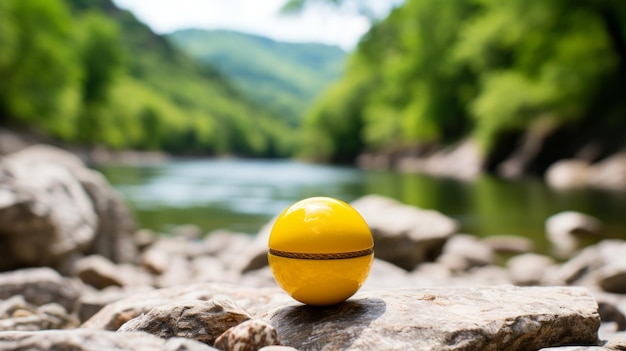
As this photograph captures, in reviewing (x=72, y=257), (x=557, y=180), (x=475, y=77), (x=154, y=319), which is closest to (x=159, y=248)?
(x=72, y=257)

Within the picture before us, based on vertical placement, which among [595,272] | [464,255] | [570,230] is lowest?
[570,230]

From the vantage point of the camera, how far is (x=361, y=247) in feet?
10.1

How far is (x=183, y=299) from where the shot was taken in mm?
3670

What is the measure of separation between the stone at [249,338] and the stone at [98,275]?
4.83 metres

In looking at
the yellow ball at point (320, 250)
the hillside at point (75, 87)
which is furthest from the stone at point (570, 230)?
the hillside at point (75, 87)

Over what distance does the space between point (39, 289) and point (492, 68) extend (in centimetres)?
3687

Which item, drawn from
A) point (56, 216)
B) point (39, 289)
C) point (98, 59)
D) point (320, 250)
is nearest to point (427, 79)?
point (98, 59)

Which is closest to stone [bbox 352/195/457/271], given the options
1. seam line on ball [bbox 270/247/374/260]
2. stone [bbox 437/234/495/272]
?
stone [bbox 437/234/495/272]

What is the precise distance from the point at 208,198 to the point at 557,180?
16.5 m

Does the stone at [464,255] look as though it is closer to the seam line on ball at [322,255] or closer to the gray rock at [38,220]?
the gray rock at [38,220]

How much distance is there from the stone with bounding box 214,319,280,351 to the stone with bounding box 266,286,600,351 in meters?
0.29

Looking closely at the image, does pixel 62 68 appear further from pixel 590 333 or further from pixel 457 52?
Answer: pixel 590 333

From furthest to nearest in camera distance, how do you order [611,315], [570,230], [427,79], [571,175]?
[427,79] → [571,175] → [570,230] → [611,315]

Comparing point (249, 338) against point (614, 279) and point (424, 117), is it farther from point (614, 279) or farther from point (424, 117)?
point (424, 117)
